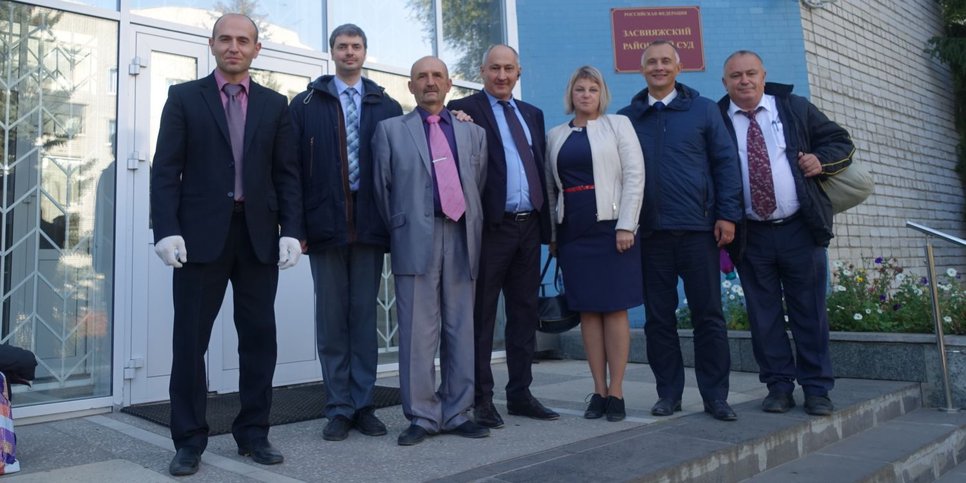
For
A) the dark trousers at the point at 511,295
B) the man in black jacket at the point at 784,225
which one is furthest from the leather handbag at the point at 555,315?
the man in black jacket at the point at 784,225

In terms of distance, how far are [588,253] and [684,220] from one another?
19.3 inches

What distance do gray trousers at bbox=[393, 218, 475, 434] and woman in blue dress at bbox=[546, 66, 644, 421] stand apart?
0.60 meters

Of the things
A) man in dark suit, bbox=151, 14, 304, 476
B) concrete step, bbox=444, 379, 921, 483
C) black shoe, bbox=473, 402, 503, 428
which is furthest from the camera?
black shoe, bbox=473, 402, 503, 428

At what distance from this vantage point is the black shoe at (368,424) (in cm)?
304

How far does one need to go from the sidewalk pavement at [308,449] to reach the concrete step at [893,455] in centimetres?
36

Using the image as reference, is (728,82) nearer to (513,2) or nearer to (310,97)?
(310,97)

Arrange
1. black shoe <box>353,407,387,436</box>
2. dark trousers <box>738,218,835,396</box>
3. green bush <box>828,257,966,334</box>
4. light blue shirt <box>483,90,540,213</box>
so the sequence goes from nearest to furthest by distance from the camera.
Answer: black shoe <box>353,407,387,436</box> < light blue shirt <box>483,90,540,213</box> < dark trousers <box>738,218,835,396</box> < green bush <box>828,257,966,334</box>

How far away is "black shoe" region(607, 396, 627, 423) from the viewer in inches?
131

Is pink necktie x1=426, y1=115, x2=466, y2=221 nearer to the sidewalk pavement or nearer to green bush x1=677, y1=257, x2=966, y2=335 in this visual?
the sidewalk pavement

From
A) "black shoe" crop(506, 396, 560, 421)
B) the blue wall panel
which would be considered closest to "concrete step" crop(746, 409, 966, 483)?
"black shoe" crop(506, 396, 560, 421)

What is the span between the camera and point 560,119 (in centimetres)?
670

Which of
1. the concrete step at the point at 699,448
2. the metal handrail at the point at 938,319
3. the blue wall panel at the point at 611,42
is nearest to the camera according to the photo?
the concrete step at the point at 699,448

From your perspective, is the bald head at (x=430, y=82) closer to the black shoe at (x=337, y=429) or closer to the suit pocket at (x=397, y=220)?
the suit pocket at (x=397, y=220)

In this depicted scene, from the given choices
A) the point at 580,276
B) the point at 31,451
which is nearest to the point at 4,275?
the point at 31,451
